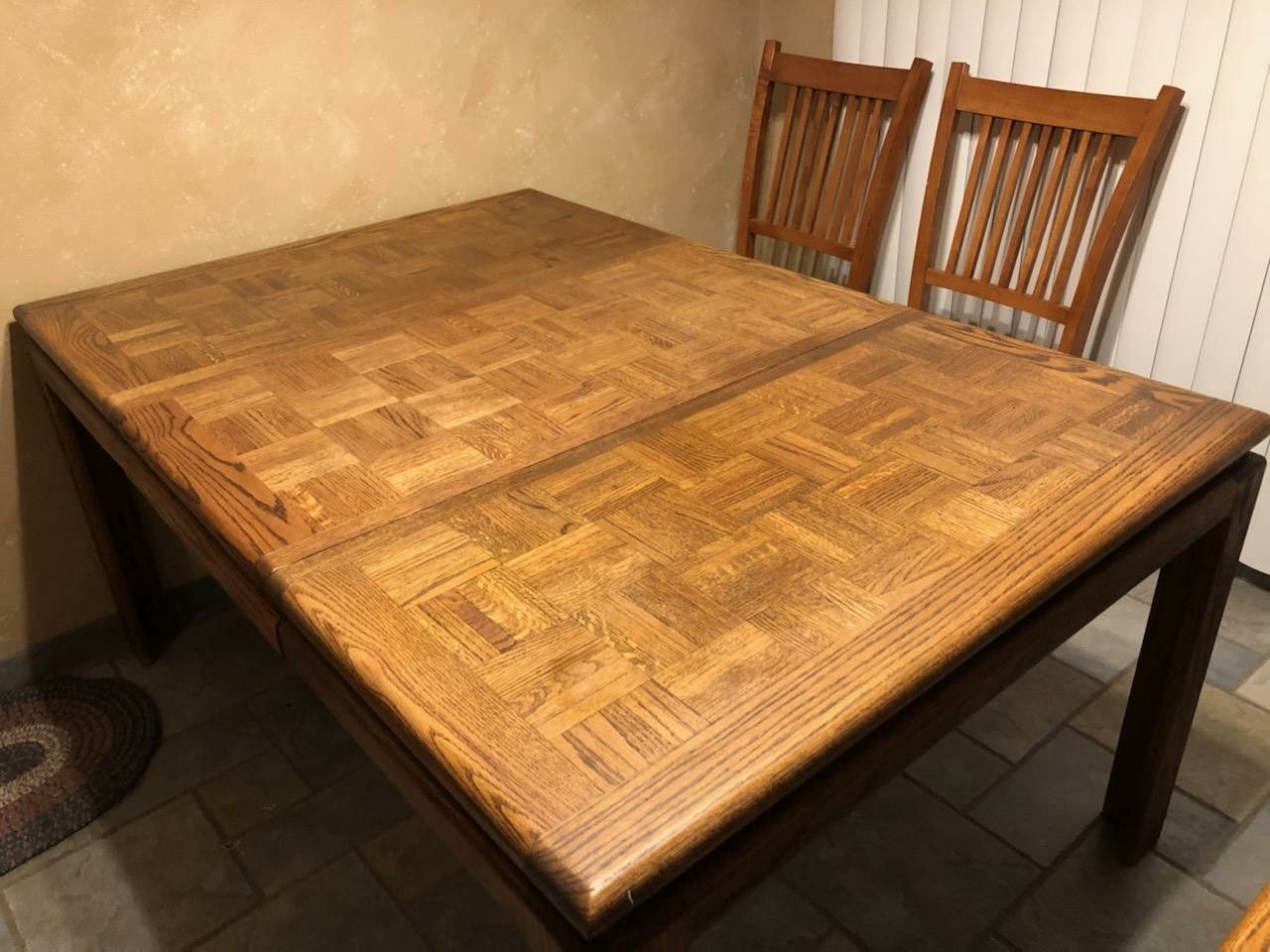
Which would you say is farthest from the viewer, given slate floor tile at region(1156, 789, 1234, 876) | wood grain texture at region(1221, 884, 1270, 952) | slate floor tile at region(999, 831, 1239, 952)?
slate floor tile at region(1156, 789, 1234, 876)

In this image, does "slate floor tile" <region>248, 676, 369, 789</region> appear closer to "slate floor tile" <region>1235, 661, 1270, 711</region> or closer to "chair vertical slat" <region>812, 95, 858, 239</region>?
"chair vertical slat" <region>812, 95, 858, 239</region>

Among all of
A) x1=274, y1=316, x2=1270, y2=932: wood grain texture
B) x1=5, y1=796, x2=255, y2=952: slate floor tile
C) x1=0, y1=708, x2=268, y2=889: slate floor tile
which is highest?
x1=274, y1=316, x2=1270, y2=932: wood grain texture

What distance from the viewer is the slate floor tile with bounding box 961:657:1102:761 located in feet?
5.35

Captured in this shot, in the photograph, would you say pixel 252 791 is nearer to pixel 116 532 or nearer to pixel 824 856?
pixel 116 532

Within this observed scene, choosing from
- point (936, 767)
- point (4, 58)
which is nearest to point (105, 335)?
A: point (4, 58)

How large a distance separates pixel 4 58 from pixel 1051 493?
1475 mm

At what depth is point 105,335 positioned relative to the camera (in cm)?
139

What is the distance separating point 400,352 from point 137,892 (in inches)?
34.0

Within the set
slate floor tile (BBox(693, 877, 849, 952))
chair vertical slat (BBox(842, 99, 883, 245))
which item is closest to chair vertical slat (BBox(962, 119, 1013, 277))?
chair vertical slat (BBox(842, 99, 883, 245))

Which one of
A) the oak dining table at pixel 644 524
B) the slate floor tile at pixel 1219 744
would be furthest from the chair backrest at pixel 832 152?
the slate floor tile at pixel 1219 744

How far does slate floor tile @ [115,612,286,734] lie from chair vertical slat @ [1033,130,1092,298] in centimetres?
152

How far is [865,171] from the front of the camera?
6.41 feet

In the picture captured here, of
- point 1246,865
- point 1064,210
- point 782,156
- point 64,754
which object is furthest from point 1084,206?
point 64,754

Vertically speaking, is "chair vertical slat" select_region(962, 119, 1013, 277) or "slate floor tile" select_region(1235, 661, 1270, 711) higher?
"chair vertical slat" select_region(962, 119, 1013, 277)
